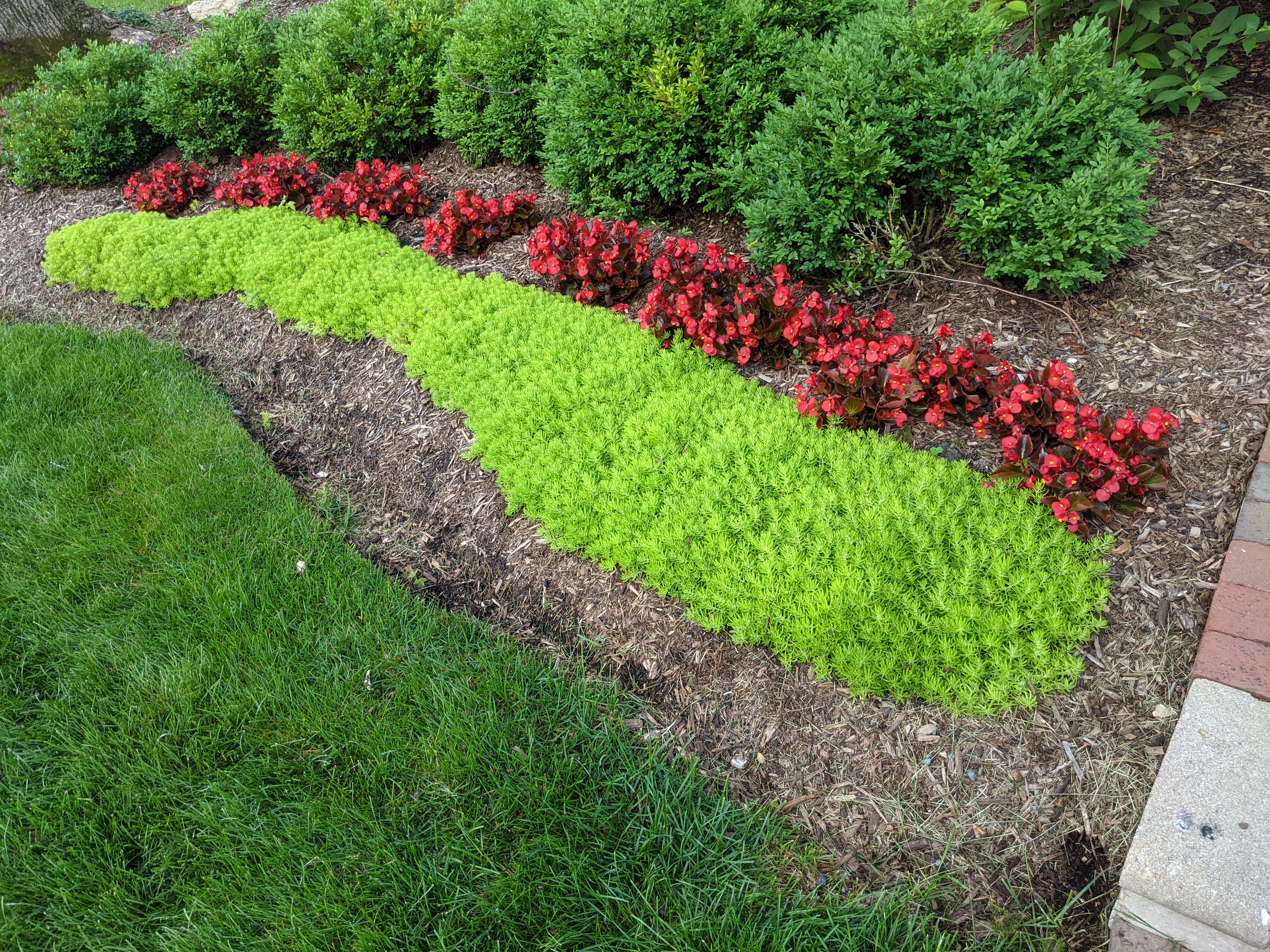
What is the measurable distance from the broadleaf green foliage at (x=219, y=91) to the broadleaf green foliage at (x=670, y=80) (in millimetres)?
4197

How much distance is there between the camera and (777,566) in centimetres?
304

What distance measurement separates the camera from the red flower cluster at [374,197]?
20.0ft

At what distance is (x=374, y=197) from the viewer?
6141 mm

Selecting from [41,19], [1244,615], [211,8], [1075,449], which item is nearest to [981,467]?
[1075,449]

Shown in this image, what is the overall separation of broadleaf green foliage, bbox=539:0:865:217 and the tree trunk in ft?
28.7

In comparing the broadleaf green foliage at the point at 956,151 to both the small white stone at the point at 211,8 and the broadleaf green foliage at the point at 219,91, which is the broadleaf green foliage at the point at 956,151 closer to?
the broadleaf green foliage at the point at 219,91

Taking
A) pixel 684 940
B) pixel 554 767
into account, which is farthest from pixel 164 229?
pixel 684 940

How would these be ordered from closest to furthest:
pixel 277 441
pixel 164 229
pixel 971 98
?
pixel 971 98 < pixel 277 441 < pixel 164 229

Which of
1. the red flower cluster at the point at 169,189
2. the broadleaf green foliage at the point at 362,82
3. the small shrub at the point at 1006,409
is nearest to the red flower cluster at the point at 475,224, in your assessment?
the broadleaf green foliage at the point at 362,82

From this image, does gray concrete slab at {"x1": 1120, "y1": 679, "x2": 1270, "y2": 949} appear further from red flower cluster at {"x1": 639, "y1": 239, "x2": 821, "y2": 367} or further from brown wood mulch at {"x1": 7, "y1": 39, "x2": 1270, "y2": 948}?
red flower cluster at {"x1": 639, "y1": 239, "x2": 821, "y2": 367}

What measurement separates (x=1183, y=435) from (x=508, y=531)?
126 inches

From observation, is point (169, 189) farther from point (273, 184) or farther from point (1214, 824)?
point (1214, 824)

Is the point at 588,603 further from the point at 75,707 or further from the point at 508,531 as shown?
the point at 75,707

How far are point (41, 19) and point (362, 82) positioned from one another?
640 cm
